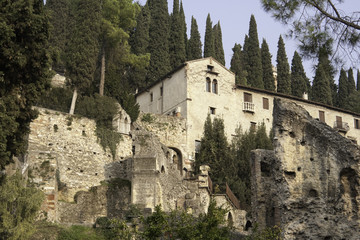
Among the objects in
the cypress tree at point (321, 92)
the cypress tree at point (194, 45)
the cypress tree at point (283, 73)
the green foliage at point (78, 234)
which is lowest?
the green foliage at point (78, 234)

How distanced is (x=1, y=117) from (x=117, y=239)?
4.86 m

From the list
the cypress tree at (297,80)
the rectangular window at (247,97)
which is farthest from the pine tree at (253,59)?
the rectangular window at (247,97)

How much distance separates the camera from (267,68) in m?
58.0

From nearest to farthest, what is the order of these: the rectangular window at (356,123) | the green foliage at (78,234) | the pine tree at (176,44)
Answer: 1. the green foliage at (78,234)
2. the rectangular window at (356,123)
3. the pine tree at (176,44)

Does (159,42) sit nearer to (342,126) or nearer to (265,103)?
(265,103)

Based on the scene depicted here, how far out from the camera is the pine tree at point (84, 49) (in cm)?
3488

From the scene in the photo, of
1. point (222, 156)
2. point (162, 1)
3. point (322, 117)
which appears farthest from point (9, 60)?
point (162, 1)

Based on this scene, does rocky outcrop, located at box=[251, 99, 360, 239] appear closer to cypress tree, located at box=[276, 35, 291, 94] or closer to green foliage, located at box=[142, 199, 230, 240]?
green foliage, located at box=[142, 199, 230, 240]

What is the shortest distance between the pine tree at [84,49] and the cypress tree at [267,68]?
24305 mm

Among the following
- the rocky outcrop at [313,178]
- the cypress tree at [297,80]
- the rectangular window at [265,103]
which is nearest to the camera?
the rocky outcrop at [313,178]

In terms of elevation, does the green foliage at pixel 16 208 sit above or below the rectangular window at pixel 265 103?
below

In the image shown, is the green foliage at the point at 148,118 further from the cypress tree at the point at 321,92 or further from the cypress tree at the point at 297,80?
the cypress tree at the point at 321,92

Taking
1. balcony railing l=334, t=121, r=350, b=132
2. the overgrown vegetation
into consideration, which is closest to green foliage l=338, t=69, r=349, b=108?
balcony railing l=334, t=121, r=350, b=132

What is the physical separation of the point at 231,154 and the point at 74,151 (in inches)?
448
